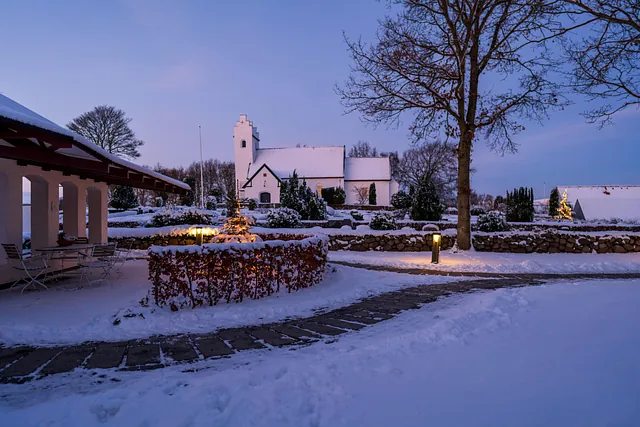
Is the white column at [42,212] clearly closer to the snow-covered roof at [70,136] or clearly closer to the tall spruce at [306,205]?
the snow-covered roof at [70,136]

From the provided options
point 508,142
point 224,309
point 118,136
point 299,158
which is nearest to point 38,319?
point 224,309

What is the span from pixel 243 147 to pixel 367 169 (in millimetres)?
17218

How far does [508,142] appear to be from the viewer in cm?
1619

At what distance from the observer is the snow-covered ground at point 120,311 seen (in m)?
5.30

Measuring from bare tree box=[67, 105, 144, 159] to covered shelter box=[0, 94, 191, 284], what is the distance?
31.4 metres

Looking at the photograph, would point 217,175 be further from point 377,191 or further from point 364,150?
point 364,150

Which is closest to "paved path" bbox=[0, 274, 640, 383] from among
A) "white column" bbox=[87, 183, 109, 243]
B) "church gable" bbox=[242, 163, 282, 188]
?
"white column" bbox=[87, 183, 109, 243]

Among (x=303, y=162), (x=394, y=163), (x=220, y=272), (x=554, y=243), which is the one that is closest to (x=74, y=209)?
(x=220, y=272)

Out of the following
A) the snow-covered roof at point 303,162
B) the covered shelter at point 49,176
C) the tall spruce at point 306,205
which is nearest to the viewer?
the covered shelter at point 49,176

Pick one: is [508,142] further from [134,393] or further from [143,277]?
[134,393]

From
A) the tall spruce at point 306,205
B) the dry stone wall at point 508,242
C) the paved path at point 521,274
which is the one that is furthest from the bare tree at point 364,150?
the paved path at point 521,274

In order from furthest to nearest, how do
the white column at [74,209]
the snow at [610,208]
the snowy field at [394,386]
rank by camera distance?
1. the snow at [610,208]
2. the white column at [74,209]
3. the snowy field at [394,386]

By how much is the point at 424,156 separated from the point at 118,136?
126 feet

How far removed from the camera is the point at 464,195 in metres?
15.1
